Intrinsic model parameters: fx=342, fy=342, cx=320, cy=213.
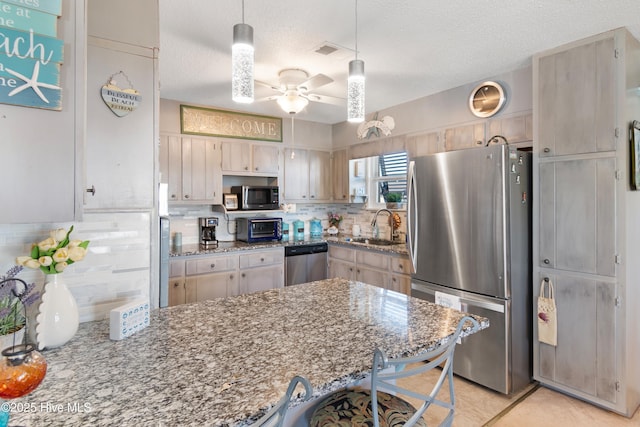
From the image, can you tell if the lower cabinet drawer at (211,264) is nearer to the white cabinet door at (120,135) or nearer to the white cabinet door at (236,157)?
the white cabinet door at (236,157)

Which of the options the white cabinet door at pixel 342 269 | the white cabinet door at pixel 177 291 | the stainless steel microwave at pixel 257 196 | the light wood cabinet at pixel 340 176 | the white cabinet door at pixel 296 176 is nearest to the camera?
the white cabinet door at pixel 177 291

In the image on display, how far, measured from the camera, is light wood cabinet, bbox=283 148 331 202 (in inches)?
187

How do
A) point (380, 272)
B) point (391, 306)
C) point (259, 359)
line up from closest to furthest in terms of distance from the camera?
point (259, 359) < point (391, 306) < point (380, 272)

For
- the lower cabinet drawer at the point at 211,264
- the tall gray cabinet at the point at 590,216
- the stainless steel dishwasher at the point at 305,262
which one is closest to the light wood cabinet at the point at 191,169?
the lower cabinet drawer at the point at 211,264

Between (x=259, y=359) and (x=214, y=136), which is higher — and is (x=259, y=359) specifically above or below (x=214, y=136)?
below

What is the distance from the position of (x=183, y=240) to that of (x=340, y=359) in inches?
140

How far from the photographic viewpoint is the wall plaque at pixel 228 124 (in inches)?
159

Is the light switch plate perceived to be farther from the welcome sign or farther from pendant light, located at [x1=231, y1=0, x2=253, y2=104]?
pendant light, located at [x1=231, y1=0, x2=253, y2=104]

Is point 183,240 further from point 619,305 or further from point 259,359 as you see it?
point 619,305

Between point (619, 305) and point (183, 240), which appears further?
point (183, 240)

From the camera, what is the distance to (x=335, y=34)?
2.33 metres

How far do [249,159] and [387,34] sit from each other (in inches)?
100

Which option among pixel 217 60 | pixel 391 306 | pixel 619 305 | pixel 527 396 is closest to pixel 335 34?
pixel 217 60

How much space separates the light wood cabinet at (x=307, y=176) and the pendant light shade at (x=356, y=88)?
3001mm
